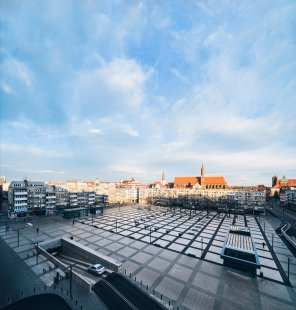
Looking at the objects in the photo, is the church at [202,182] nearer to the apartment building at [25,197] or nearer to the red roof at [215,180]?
the red roof at [215,180]

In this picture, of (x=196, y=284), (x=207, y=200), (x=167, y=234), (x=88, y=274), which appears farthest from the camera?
(x=207, y=200)

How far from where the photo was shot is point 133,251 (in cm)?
4172

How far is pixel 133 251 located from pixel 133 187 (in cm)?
10309

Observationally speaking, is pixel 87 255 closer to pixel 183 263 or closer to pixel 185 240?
pixel 183 263

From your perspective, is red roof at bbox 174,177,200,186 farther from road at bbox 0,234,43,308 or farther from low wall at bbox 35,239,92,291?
road at bbox 0,234,43,308

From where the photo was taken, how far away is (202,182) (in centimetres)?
13938

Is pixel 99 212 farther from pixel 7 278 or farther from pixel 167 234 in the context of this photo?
pixel 7 278

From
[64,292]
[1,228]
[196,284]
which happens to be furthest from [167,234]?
[1,228]

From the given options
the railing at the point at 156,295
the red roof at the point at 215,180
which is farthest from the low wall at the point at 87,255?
the red roof at the point at 215,180

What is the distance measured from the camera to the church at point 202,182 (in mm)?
134000

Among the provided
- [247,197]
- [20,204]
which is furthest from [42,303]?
[247,197]

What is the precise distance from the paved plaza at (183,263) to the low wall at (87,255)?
2.57 meters

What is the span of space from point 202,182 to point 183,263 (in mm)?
109497

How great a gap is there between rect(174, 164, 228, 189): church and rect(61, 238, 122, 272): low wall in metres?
101
